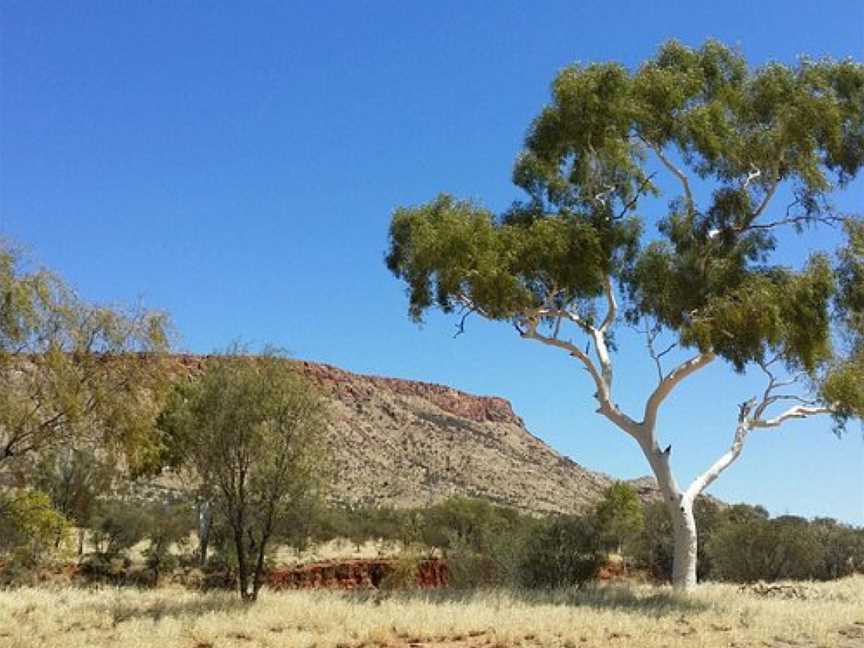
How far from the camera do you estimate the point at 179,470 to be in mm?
25500

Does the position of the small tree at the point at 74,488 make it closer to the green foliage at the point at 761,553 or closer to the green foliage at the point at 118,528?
the green foliage at the point at 118,528

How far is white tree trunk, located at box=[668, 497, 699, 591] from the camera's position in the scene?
19656 millimetres

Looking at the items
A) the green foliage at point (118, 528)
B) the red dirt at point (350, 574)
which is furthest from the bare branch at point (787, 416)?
the green foliage at point (118, 528)

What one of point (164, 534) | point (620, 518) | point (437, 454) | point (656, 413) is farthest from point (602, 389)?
point (437, 454)

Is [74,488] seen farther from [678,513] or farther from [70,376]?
[678,513]

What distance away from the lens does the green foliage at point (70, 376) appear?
18047 millimetres

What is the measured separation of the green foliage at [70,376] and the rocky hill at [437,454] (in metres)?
51.2

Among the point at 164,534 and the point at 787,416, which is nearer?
the point at 787,416

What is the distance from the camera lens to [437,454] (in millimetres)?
104000

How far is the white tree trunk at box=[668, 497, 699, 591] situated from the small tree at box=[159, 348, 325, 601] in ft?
25.8

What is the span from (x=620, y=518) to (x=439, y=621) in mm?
22363

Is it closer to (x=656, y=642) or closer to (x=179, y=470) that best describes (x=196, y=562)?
(x=179, y=470)

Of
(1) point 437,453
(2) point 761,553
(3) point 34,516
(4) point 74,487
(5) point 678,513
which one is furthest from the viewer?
(1) point 437,453

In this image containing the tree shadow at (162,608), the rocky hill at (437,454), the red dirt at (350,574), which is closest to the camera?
the tree shadow at (162,608)
